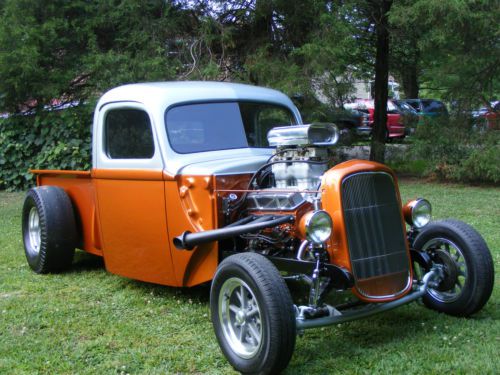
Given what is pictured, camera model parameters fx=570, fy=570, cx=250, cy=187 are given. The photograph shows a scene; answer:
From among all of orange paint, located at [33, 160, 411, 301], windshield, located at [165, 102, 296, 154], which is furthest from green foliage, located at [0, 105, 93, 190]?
windshield, located at [165, 102, 296, 154]

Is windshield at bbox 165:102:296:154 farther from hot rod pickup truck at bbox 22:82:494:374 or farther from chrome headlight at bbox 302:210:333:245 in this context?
chrome headlight at bbox 302:210:333:245

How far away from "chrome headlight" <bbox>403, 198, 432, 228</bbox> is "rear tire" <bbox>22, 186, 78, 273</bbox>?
3255 millimetres

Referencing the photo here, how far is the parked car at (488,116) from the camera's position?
11.2 meters

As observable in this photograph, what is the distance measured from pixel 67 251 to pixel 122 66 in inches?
214

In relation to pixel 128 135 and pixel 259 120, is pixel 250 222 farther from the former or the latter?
pixel 128 135

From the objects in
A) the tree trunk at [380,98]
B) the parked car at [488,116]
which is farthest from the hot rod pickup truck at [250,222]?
the tree trunk at [380,98]

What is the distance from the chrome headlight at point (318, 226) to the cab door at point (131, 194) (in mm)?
1469

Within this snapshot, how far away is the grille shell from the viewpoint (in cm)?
371

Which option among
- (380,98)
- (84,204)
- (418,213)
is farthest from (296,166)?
(380,98)

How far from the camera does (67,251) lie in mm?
5699

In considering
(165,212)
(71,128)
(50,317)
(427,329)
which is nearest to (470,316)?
(427,329)

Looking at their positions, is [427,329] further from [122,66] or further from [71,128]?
[71,128]

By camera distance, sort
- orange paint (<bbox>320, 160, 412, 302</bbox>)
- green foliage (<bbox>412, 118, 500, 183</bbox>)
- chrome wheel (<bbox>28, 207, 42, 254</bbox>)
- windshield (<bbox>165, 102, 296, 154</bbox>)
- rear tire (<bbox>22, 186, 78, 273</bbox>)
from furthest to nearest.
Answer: green foliage (<bbox>412, 118, 500, 183</bbox>) < chrome wheel (<bbox>28, 207, 42, 254</bbox>) < rear tire (<bbox>22, 186, 78, 273</bbox>) < windshield (<bbox>165, 102, 296, 154</bbox>) < orange paint (<bbox>320, 160, 412, 302</bbox>)

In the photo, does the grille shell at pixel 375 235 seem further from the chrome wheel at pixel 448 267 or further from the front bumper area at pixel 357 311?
the chrome wheel at pixel 448 267
